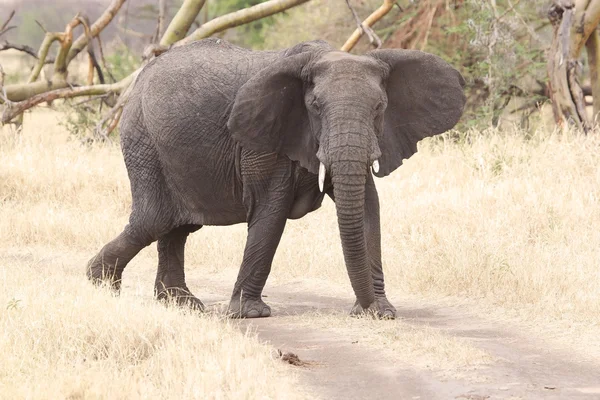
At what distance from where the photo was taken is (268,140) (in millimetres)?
7539

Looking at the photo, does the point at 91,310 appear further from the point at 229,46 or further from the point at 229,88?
→ the point at 229,46

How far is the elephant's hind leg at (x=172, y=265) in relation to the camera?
8.75m

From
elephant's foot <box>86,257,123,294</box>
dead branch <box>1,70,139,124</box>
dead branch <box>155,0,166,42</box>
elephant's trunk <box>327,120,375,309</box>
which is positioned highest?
dead branch <box>155,0,166,42</box>

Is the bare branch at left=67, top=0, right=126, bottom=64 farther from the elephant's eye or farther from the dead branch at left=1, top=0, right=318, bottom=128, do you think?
the elephant's eye

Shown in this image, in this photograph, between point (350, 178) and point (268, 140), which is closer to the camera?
point (350, 178)

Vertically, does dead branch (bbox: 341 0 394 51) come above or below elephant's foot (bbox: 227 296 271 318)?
above

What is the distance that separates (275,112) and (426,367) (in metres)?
2.29

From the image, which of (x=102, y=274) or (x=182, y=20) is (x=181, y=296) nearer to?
(x=102, y=274)

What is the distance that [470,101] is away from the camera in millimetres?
20703

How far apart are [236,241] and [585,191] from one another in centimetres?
359

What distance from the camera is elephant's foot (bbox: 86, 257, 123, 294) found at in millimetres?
8636

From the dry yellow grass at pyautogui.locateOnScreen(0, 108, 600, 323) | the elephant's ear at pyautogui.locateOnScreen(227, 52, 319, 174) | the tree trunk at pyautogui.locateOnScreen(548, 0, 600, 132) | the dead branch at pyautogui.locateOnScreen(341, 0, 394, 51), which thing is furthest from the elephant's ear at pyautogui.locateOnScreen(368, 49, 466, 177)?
the dead branch at pyautogui.locateOnScreen(341, 0, 394, 51)

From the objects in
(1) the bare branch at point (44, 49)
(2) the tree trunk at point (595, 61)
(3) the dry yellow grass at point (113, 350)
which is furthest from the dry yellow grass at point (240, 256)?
(1) the bare branch at point (44, 49)

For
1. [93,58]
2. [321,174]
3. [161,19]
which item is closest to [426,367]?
[321,174]
